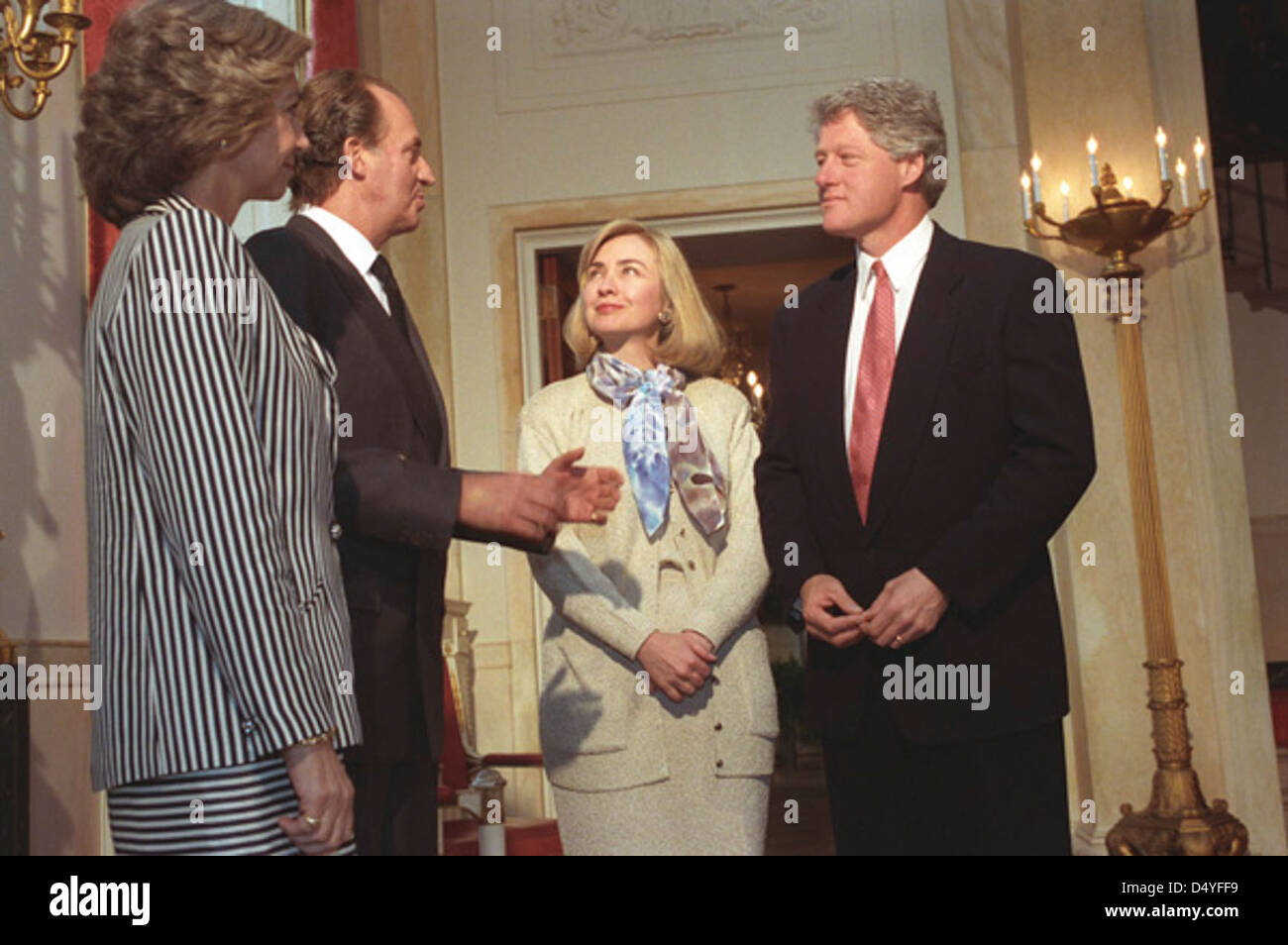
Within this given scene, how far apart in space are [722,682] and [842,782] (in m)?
0.48

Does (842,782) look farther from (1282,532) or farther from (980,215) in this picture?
(1282,532)

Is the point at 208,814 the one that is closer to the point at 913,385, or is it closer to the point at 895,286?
the point at 913,385

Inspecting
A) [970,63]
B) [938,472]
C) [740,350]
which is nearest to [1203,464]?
[970,63]

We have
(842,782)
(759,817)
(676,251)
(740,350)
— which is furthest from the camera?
(740,350)

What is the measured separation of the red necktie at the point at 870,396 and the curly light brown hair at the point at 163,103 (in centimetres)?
109

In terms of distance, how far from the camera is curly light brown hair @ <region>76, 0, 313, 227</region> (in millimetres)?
1596

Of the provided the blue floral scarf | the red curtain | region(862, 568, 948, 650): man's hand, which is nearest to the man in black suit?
region(862, 568, 948, 650): man's hand

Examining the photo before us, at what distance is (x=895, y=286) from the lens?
7.92 feet

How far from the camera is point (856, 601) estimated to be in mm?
2268

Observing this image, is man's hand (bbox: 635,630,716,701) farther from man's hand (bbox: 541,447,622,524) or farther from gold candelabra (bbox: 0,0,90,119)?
gold candelabra (bbox: 0,0,90,119)

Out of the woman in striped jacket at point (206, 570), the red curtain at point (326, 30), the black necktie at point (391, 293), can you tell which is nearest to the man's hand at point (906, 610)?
the black necktie at point (391, 293)

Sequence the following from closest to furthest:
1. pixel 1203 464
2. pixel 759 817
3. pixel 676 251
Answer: pixel 759 817
pixel 676 251
pixel 1203 464

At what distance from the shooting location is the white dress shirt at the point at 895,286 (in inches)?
93.7
